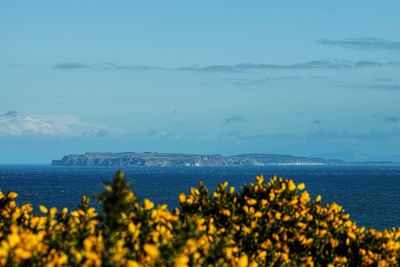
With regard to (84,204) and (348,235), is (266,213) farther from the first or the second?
(84,204)

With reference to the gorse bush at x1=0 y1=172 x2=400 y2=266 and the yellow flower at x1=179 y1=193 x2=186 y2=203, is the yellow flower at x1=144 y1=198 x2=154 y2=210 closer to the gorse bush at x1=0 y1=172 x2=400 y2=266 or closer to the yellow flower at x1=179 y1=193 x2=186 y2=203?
the gorse bush at x1=0 y1=172 x2=400 y2=266

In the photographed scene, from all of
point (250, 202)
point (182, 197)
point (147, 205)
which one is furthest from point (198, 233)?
point (250, 202)

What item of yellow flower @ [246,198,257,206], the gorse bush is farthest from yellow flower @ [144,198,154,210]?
yellow flower @ [246,198,257,206]

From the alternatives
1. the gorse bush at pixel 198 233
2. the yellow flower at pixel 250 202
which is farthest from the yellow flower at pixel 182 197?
the yellow flower at pixel 250 202

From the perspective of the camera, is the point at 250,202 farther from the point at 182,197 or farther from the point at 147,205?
the point at 147,205

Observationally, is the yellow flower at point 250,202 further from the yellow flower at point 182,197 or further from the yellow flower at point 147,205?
the yellow flower at point 147,205

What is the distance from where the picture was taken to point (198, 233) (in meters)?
13.1

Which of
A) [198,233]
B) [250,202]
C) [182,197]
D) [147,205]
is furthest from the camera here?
[250,202]

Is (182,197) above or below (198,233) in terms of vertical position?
above

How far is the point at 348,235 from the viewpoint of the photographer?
19.1 meters

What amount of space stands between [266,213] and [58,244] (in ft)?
25.3

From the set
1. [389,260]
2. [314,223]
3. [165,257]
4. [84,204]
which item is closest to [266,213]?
[314,223]

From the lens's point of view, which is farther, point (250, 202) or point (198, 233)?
point (250, 202)

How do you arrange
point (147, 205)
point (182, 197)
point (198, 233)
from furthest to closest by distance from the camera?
point (182, 197) → point (147, 205) → point (198, 233)
